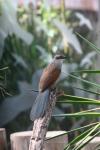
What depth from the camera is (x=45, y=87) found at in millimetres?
3459

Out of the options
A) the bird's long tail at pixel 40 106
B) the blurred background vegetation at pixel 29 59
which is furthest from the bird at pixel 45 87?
the blurred background vegetation at pixel 29 59

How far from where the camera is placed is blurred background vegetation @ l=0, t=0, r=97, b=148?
6395 mm

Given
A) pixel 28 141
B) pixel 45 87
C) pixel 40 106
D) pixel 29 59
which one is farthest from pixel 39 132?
pixel 29 59

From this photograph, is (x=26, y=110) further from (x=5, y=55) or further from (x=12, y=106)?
(x=5, y=55)

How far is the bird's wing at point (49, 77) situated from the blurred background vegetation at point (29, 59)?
89.8 inches

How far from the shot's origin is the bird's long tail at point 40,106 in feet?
10.2

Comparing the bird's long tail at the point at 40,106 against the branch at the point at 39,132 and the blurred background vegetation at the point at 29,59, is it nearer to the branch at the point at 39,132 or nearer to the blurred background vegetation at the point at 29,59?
the branch at the point at 39,132

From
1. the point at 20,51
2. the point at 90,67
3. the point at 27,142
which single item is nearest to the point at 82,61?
the point at 90,67

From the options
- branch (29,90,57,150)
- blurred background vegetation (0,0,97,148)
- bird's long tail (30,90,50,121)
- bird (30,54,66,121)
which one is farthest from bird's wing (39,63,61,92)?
blurred background vegetation (0,0,97,148)

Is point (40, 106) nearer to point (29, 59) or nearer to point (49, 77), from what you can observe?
point (49, 77)

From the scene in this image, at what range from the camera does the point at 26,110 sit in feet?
21.1

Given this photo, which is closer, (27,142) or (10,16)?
(27,142)

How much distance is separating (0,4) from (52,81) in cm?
383

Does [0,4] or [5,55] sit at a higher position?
[0,4]
